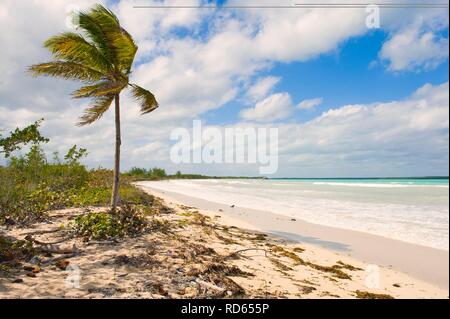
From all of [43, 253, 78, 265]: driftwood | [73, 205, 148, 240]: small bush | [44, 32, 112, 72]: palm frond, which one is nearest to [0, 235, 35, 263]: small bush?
[43, 253, 78, 265]: driftwood

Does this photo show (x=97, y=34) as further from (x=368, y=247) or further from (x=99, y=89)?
(x=368, y=247)

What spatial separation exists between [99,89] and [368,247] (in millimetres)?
8399

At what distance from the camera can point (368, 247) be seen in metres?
8.41

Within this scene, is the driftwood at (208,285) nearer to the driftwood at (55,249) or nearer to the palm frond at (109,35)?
the driftwood at (55,249)

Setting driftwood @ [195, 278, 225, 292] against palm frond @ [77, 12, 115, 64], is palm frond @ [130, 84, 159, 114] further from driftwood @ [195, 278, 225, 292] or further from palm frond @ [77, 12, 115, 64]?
driftwood @ [195, 278, 225, 292]

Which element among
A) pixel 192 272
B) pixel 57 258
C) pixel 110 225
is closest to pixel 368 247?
pixel 192 272

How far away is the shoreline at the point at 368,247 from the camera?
655 cm

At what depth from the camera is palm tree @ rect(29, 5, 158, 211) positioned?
27.4ft

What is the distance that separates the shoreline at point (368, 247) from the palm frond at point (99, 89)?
252 inches

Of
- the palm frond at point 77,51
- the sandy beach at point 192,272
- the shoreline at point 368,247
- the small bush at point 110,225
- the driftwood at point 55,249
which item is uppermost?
the palm frond at point 77,51

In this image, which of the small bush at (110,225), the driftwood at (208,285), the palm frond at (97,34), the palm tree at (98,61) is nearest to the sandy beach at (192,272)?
the driftwood at (208,285)

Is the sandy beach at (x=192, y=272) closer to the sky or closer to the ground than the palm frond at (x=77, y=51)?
closer to the ground

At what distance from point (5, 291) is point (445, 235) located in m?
11.3
